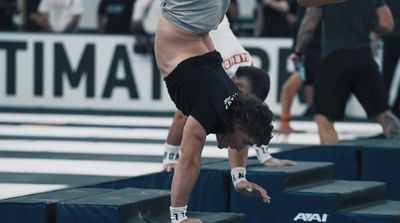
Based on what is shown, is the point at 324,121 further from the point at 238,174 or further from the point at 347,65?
the point at 238,174

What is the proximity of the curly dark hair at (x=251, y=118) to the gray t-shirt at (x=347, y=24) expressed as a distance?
4420mm

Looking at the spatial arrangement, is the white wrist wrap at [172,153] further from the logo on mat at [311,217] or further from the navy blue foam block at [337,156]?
the logo on mat at [311,217]

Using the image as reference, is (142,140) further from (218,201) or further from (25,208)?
(25,208)

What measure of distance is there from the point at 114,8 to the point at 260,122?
13.0 m

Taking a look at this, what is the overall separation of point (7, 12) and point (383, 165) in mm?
13107

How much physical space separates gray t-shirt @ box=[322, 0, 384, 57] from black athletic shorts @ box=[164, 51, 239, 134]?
405 cm

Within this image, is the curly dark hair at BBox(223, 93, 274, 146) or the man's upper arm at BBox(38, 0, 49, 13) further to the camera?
the man's upper arm at BBox(38, 0, 49, 13)

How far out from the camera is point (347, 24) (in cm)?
1167

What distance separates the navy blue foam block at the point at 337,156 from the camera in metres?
10.2

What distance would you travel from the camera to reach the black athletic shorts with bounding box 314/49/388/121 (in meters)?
11.4

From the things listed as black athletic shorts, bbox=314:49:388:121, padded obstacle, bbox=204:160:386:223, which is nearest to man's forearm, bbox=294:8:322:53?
black athletic shorts, bbox=314:49:388:121

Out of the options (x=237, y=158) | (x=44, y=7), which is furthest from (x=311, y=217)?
(x=44, y=7)

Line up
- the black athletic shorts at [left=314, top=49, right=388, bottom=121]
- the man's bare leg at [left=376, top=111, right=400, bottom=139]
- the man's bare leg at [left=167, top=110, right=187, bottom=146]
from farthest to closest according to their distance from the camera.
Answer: the black athletic shorts at [left=314, top=49, right=388, bottom=121], the man's bare leg at [left=376, top=111, right=400, bottom=139], the man's bare leg at [left=167, top=110, right=187, bottom=146]

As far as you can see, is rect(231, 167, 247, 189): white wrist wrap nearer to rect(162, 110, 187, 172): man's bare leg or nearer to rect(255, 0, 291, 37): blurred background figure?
rect(162, 110, 187, 172): man's bare leg
